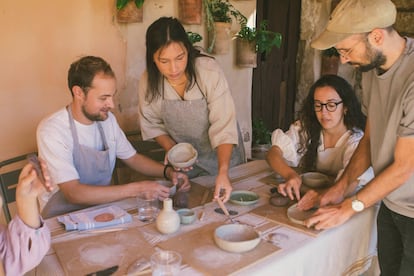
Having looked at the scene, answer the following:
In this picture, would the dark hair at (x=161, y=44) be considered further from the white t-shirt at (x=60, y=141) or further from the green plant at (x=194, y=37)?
the green plant at (x=194, y=37)

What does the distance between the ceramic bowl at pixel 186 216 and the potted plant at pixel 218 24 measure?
2.17 meters

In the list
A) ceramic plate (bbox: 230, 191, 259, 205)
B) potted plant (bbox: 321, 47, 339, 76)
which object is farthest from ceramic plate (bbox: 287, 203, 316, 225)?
potted plant (bbox: 321, 47, 339, 76)

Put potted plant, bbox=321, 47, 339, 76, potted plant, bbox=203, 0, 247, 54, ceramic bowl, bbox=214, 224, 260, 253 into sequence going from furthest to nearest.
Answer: potted plant, bbox=321, 47, 339, 76 → potted plant, bbox=203, 0, 247, 54 → ceramic bowl, bbox=214, 224, 260, 253

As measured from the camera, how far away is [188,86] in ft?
7.47

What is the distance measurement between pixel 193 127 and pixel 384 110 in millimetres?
1079

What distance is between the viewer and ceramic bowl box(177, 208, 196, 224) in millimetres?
1686

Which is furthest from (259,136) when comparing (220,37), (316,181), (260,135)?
(316,181)

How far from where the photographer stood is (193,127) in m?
2.37

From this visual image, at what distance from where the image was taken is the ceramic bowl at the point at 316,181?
207 centimetres

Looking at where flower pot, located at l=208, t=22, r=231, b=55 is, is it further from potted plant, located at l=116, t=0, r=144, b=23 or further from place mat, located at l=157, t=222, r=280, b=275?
place mat, located at l=157, t=222, r=280, b=275

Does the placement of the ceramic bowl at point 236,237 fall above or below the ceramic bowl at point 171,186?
below

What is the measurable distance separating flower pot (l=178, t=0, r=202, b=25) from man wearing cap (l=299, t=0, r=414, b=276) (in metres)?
1.90

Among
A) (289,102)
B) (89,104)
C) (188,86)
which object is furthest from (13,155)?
(289,102)

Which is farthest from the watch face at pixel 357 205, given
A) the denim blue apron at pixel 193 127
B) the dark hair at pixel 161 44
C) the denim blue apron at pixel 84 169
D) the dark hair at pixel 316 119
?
the denim blue apron at pixel 84 169
